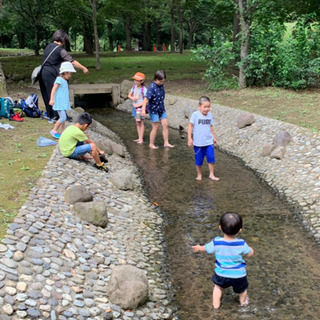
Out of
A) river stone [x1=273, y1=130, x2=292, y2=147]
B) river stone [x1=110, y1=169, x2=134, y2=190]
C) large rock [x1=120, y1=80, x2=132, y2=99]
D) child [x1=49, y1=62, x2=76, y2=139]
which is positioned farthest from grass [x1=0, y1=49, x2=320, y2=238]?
large rock [x1=120, y1=80, x2=132, y2=99]

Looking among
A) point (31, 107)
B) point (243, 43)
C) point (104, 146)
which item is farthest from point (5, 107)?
point (243, 43)

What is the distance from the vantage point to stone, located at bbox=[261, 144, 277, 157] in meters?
9.80

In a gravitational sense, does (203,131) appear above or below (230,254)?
above

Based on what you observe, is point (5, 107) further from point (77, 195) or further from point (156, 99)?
point (77, 195)

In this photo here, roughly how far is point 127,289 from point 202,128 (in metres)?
4.54

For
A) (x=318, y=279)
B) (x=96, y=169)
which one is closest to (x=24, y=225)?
(x=96, y=169)

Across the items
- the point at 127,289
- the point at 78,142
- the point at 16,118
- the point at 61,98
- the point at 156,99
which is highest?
the point at 61,98

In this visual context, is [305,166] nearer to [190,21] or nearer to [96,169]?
[96,169]

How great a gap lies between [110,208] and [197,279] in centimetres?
207

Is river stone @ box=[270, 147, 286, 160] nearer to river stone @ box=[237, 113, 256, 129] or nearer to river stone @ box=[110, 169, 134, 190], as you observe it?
river stone @ box=[237, 113, 256, 129]

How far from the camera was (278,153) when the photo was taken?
939 cm

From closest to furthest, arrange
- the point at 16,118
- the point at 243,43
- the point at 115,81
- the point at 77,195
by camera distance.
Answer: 1. the point at 77,195
2. the point at 16,118
3. the point at 243,43
4. the point at 115,81

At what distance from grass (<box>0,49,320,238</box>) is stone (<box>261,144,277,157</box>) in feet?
4.13

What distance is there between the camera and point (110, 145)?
10.0 meters
